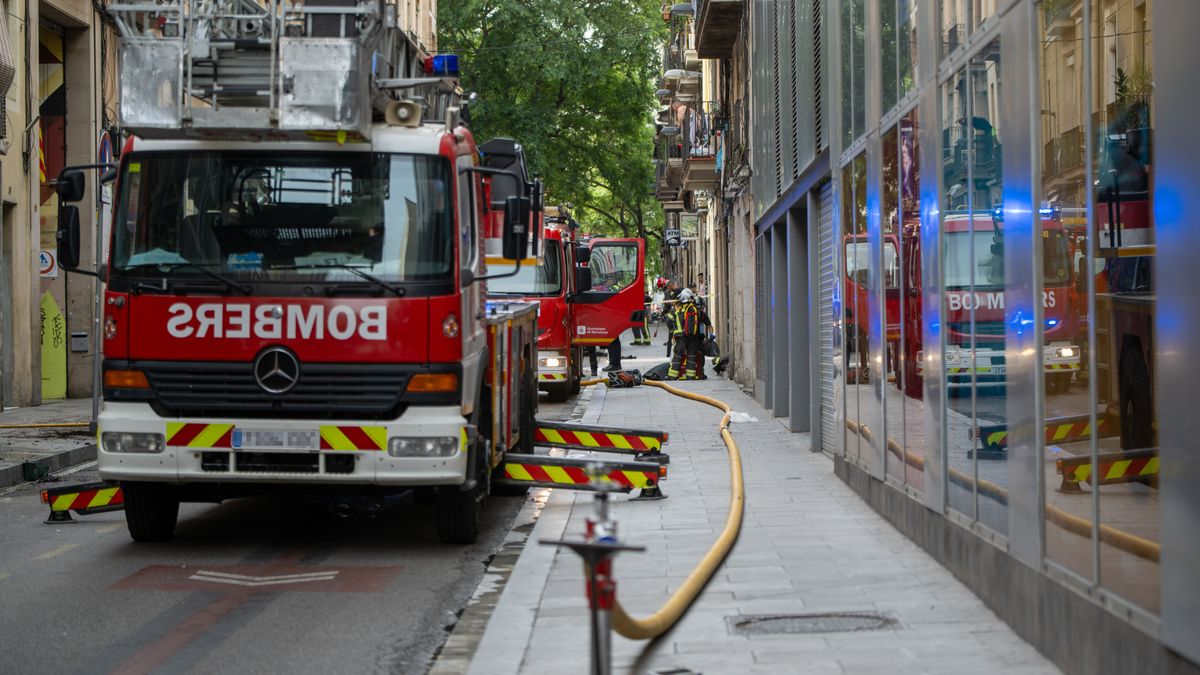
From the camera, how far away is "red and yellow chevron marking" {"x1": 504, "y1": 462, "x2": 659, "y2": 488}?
11.5 metres

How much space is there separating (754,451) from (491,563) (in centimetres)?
721

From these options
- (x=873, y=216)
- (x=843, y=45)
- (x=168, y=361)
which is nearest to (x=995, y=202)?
(x=873, y=216)

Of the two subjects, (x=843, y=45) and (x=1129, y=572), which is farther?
(x=843, y=45)

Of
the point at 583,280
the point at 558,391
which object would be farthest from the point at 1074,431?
the point at 558,391

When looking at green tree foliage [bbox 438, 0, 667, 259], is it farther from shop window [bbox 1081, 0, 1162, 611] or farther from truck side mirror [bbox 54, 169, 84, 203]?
shop window [bbox 1081, 0, 1162, 611]

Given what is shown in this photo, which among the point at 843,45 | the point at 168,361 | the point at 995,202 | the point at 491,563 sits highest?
the point at 843,45

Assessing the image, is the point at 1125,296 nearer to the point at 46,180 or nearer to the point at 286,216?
the point at 286,216

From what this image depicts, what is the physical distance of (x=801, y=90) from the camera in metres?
16.5

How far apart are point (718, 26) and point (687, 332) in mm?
6010

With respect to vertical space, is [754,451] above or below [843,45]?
below

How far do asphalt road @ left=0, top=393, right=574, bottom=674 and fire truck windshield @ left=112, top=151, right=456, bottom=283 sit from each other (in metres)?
1.80

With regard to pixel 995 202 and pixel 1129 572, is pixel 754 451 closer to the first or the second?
pixel 995 202

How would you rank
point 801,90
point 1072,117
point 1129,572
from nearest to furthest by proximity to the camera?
point 1129,572 < point 1072,117 < point 801,90

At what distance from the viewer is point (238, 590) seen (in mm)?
8680
